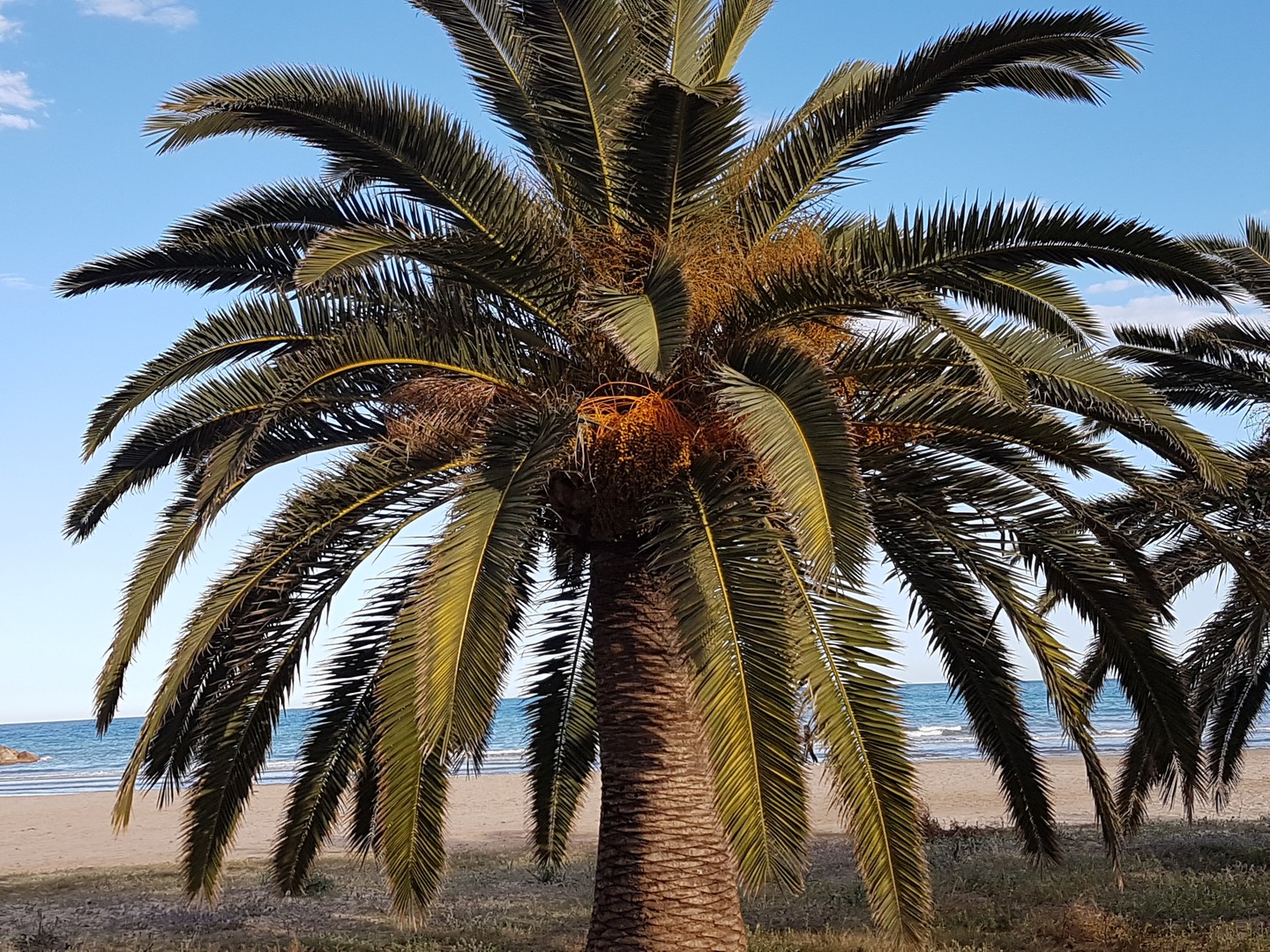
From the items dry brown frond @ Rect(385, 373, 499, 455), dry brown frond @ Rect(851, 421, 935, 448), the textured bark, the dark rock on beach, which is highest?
dry brown frond @ Rect(385, 373, 499, 455)

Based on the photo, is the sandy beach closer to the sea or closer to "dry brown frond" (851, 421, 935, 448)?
the sea

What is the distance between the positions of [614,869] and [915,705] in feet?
226

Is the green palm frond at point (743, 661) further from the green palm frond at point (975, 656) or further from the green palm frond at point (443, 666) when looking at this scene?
the green palm frond at point (975, 656)

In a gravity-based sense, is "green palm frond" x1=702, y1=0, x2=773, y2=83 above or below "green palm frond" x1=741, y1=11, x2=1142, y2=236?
above

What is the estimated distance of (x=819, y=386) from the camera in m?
6.23

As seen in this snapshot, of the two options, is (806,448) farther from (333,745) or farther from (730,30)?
(333,745)

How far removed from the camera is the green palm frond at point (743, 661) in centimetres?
586

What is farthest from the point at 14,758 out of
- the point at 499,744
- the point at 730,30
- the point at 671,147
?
the point at 671,147

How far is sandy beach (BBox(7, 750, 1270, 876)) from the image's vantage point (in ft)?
74.4

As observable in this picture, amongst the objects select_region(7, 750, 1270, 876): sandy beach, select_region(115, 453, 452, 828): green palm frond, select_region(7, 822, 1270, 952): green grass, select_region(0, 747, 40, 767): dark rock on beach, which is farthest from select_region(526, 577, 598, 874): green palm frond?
select_region(0, 747, 40, 767): dark rock on beach

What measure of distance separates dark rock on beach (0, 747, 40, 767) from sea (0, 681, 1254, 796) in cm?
92

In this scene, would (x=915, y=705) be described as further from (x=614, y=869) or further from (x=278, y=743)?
(x=614, y=869)

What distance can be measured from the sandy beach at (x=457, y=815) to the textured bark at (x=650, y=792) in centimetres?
1193

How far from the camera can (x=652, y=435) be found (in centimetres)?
731
